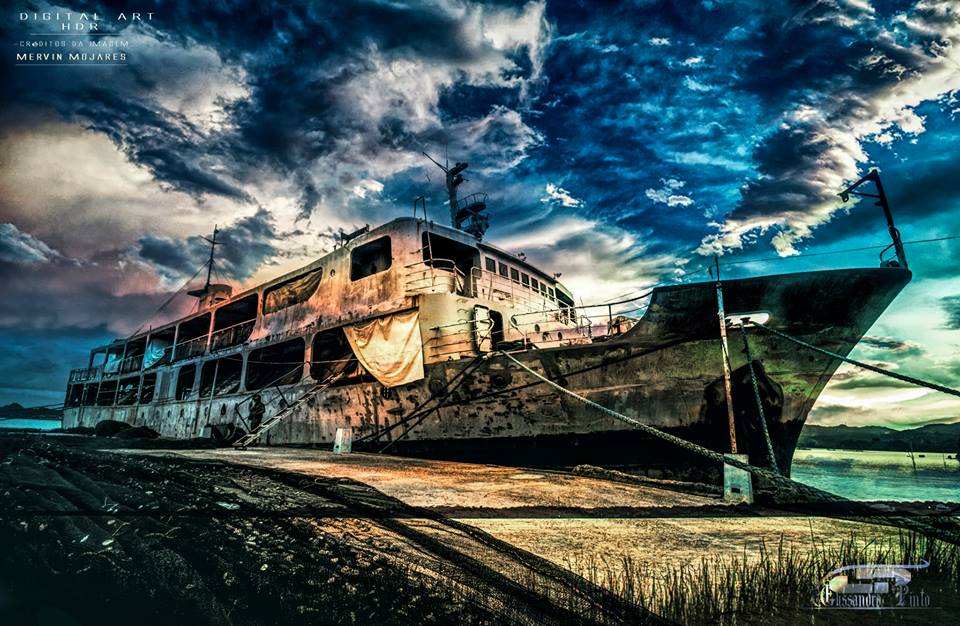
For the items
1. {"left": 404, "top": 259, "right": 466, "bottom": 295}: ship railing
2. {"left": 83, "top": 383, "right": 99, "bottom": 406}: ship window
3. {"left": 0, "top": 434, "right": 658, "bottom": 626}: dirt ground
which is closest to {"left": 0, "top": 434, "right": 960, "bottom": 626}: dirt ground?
{"left": 0, "top": 434, "right": 658, "bottom": 626}: dirt ground

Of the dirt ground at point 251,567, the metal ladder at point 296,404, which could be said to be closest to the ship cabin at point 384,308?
the metal ladder at point 296,404

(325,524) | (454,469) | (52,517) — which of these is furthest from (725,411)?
(52,517)

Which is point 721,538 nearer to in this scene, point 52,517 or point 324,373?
point 52,517

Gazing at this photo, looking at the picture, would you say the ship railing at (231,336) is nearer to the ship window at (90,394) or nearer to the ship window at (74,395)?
the ship window at (90,394)

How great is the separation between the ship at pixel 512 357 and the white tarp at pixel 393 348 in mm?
35

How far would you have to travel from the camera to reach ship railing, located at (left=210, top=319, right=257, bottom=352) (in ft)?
53.8

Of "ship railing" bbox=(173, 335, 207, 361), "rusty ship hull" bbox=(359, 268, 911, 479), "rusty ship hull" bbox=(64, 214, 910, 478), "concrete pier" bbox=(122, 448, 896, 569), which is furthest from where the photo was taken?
"ship railing" bbox=(173, 335, 207, 361)

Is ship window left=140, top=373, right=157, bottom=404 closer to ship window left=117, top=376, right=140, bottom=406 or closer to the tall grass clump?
ship window left=117, top=376, right=140, bottom=406

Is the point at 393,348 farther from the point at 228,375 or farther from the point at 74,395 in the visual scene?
the point at 74,395

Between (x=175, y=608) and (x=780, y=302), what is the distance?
8.09 metres

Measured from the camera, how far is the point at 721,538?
11.3 feet

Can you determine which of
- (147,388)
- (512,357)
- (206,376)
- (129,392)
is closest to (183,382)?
(147,388)

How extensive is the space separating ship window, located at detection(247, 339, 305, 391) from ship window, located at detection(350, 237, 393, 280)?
3101 mm

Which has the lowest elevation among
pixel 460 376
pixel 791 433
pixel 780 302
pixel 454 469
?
pixel 454 469
